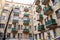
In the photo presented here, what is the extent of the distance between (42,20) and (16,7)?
11.1 m

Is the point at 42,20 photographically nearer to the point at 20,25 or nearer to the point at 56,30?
the point at 56,30

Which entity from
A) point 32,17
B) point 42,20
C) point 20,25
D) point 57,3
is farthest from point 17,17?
point 57,3

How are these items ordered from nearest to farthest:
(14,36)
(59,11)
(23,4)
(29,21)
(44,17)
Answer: (59,11)
(44,17)
(14,36)
(29,21)
(23,4)

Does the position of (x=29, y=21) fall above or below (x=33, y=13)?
below

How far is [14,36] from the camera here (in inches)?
1064

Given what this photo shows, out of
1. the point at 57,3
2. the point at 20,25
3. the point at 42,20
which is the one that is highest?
the point at 57,3

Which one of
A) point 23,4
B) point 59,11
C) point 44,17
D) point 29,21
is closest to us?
point 59,11

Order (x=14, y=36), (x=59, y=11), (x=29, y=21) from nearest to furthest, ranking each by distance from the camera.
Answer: (x=59, y=11), (x=14, y=36), (x=29, y=21)

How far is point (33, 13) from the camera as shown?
30.0m

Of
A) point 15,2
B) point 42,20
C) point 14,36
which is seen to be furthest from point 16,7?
point 42,20

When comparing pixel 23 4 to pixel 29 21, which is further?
pixel 23 4

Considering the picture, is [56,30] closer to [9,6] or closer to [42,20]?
[42,20]

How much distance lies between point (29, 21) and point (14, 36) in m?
6.08

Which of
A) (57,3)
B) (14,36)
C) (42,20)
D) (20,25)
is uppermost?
(57,3)
